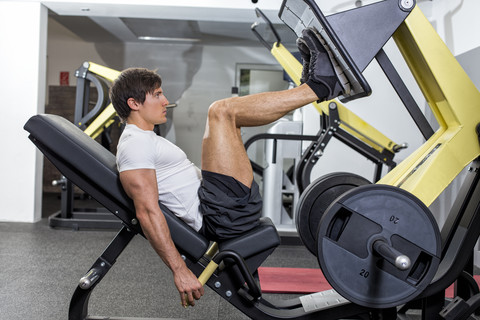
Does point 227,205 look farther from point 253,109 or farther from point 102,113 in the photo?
point 102,113

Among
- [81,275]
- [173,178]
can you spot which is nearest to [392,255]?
[173,178]

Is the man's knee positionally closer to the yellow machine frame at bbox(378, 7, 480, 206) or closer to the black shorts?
the black shorts

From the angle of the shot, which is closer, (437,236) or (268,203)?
(437,236)

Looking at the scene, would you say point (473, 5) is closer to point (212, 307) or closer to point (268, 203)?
point (268, 203)

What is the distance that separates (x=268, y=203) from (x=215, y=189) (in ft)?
8.27

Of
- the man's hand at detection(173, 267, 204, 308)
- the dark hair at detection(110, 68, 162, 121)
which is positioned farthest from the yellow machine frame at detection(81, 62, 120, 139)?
the man's hand at detection(173, 267, 204, 308)

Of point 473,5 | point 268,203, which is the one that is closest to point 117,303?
point 268,203

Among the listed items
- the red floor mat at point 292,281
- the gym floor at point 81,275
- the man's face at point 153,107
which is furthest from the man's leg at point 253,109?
the red floor mat at point 292,281

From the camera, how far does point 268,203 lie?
13.5 ft

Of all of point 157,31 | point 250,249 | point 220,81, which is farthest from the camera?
point 220,81

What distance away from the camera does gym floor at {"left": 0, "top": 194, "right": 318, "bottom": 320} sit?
216 cm

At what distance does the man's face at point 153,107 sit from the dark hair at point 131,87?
15 mm

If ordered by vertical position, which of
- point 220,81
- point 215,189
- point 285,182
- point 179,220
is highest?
point 220,81

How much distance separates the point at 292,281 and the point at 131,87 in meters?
1.59
